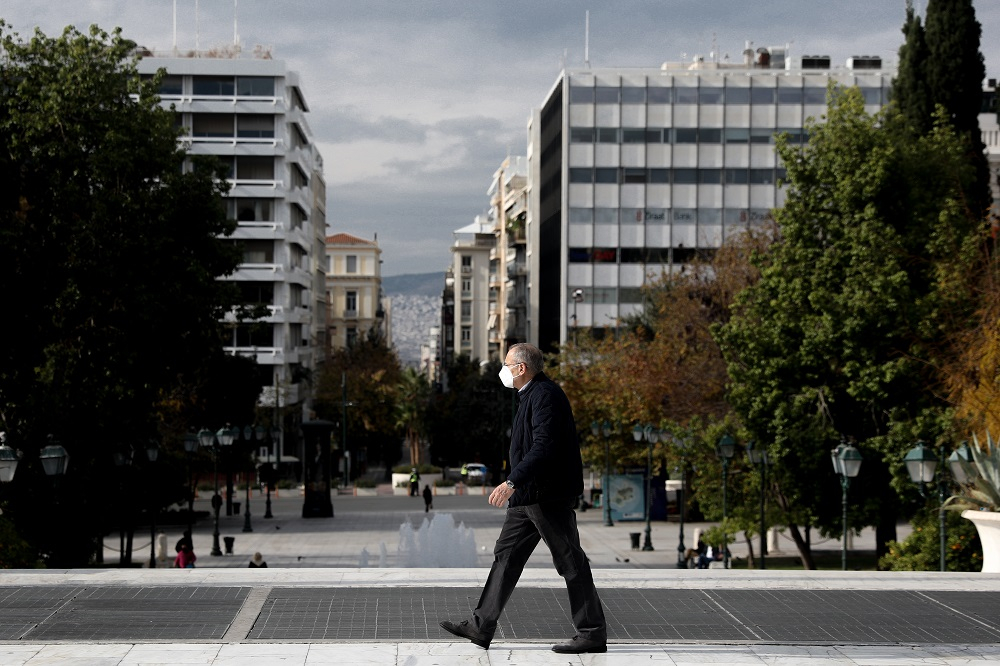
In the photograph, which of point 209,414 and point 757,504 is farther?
point 209,414

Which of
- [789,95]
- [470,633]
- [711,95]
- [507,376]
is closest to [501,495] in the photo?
[507,376]

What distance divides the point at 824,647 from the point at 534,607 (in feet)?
7.71

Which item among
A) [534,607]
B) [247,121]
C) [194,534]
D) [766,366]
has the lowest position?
[194,534]

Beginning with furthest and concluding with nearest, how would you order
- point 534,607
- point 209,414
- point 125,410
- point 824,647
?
point 209,414 < point 125,410 < point 534,607 < point 824,647

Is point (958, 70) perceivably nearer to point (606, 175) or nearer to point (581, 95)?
point (581, 95)

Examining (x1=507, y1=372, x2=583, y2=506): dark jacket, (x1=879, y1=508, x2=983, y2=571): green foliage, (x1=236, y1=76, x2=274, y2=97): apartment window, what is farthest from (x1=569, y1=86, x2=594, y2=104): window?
(x1=507, y1=372, x2=583, y2=506): dark jacket

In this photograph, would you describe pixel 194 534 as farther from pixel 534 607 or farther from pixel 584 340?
pixel 534 607

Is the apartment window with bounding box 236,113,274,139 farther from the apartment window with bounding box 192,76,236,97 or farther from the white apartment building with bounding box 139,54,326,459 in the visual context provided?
the apartment window with bounding box 192,76,236,97

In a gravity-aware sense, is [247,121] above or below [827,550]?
above

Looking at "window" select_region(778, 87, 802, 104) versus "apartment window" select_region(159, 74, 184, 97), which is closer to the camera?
"apartment window" select_region(159, 74, 184, 97)

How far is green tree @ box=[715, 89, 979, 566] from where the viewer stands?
2728 centimetres

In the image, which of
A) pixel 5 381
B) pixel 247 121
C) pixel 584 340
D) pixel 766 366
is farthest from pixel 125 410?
pixel 247 121

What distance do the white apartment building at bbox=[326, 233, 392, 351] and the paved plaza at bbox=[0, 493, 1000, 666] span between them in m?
138

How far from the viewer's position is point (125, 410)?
30.7 meters
